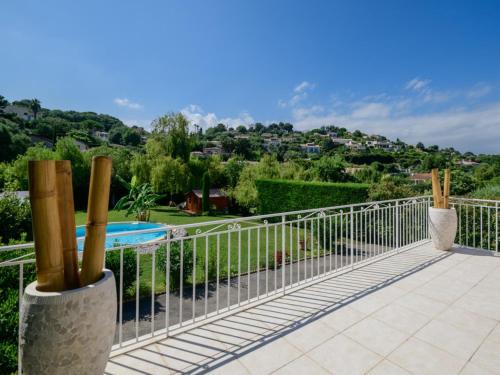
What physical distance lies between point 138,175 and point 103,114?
57.8 meters

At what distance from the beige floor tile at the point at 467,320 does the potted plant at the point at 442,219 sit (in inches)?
107

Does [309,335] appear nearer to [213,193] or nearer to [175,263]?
[175,263]

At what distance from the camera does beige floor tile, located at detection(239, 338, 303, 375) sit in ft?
7.39

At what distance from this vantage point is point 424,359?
7.69ft

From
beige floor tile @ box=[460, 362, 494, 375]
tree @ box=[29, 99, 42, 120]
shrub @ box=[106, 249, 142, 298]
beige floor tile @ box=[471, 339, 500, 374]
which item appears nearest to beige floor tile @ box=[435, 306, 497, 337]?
beige floor tile @ box=[471, 339, 500, 374]

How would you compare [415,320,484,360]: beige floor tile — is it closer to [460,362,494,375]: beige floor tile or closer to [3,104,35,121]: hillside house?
[460,362,494,375]: beige floor tile

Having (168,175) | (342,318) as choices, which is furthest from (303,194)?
(342,318)

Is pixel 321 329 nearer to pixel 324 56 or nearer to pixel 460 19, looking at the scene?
pixel 460 19

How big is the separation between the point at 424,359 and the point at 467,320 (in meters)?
1.07

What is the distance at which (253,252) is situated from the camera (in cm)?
955

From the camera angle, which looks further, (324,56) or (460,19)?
(324,56)

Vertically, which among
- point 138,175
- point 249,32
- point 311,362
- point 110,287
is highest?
point 249,32

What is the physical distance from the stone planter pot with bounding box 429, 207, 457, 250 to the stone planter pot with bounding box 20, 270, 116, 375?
19.6 ft

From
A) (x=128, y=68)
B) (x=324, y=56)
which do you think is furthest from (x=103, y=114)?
(x=324, y=56)
